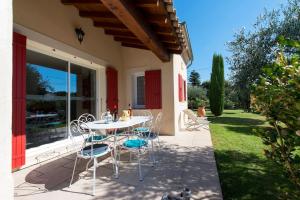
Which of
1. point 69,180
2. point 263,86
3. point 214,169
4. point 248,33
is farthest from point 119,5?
point 248,33

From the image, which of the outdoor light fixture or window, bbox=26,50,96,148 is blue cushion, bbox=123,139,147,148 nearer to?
window, bbox=26,50,96,148

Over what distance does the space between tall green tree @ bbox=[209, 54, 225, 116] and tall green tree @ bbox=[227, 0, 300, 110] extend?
1.78 m

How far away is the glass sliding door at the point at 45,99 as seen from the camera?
4.41 meters

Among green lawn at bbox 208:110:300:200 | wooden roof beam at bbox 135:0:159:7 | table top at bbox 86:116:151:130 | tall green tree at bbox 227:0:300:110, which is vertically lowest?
green lawn at bbox 208:110:300:200

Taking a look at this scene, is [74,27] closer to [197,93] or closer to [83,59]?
[83,59]

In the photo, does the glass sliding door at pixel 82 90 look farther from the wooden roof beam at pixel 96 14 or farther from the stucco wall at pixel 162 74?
the stucco wall at pixel 162 74

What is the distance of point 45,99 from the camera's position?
15.7 ft

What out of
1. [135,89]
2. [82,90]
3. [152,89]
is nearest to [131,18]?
[82,90]

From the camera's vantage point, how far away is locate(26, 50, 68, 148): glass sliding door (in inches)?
173

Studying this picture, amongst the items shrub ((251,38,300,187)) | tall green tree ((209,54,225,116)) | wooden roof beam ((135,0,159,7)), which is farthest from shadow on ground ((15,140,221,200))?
tall green tree ((209,54,225,116))

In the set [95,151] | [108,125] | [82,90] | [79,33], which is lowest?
[95,151]

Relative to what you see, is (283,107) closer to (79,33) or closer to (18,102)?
(18,102)

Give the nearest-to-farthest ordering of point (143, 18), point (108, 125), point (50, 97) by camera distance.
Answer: point (108, 125)
point (143, 18)
point (50, 97)
